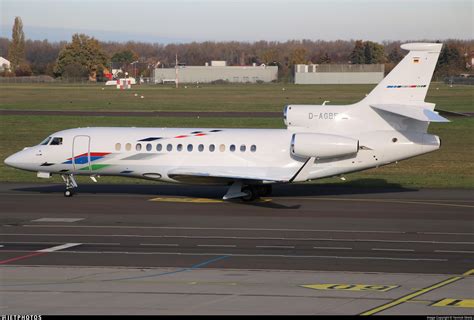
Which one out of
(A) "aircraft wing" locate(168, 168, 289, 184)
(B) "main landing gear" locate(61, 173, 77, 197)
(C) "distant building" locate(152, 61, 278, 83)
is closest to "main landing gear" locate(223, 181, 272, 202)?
(A) "aircraft wing" locate(168, 168, 289, 184)

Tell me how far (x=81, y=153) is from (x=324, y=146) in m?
10.2

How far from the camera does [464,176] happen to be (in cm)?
4400

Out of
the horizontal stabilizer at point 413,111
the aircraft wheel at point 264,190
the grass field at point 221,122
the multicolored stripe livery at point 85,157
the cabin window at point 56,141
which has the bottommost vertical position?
the grass field at point 221,122

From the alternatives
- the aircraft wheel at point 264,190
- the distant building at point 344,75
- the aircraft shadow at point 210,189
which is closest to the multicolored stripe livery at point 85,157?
the aircraft shadow at point 210,189

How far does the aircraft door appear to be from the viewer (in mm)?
→ 35812

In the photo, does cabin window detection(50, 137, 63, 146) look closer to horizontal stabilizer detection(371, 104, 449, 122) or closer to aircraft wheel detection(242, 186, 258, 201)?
aircraft wheel detection(242, 186, 258, 201)

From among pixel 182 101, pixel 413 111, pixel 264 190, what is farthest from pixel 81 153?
pixel 182 101

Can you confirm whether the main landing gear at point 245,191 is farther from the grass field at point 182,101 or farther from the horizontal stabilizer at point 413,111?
the grass field at point 182,101

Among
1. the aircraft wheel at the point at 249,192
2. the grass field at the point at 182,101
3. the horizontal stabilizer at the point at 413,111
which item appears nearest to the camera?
the horizontal stabilizer at the point at 413,111

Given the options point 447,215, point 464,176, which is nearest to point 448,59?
point 464,176

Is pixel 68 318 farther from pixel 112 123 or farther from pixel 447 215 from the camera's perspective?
pixel 112 123

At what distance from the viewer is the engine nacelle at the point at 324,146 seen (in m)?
33.7

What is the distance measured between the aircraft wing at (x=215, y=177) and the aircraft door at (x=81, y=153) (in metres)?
3.70

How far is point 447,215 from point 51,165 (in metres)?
16.4
